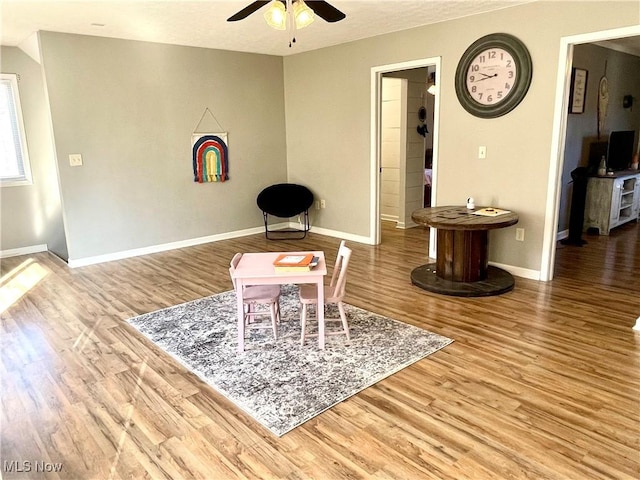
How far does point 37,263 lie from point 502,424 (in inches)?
207

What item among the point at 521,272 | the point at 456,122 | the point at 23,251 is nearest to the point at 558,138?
the point at 456,122

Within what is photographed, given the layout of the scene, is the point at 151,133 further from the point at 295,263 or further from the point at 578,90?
the point at 578,90

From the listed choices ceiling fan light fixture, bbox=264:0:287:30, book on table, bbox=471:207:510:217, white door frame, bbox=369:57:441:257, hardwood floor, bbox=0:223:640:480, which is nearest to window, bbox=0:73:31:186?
hardwood floor, bbox=0:223:640:480

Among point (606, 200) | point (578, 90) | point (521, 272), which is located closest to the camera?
point (521, 272)

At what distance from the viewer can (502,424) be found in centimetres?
224

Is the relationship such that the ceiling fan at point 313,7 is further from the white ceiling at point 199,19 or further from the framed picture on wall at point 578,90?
the framed picture on wall at point 578,90

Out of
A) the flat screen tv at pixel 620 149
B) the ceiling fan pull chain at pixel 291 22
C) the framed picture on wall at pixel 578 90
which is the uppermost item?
the ceiling fan pull chain at pixel 291 22

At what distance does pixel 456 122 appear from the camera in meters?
4.72

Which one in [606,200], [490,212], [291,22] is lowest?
[606,200]

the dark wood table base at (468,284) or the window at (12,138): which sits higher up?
the window at (12,138)

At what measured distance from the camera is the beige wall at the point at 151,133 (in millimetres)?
4926

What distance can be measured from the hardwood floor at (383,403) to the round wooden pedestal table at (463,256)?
14 centimetres

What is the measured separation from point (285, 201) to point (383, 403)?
14.2 ft

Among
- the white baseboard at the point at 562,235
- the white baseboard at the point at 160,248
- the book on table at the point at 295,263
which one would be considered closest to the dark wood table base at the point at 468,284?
the book on table at the point at 295,263
